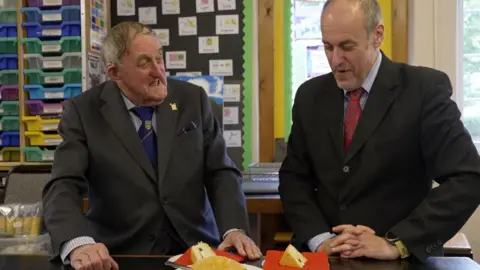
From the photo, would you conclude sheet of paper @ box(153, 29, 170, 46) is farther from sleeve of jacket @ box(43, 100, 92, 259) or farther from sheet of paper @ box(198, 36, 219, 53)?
sleeve of jacket @ box(43, 100, 92, 259)

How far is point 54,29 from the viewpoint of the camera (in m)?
3.47

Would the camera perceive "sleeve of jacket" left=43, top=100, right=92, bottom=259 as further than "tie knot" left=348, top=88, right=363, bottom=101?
No

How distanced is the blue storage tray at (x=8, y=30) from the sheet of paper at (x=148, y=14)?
2.67 feet

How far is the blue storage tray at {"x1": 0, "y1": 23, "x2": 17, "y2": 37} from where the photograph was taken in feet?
11.5

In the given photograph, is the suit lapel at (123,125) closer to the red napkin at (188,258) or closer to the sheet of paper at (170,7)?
the red napkin at (188,258)

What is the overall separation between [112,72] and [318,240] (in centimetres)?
83

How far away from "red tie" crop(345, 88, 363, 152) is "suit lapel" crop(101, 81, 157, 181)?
60 cm

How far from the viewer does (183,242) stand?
1704mm

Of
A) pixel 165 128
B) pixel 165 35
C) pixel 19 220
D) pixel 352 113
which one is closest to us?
pixel 352 113

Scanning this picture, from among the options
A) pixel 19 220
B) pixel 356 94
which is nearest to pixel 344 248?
pixel 356 94

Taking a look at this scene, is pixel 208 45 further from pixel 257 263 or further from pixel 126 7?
pixel 257 263

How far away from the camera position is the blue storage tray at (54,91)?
347 cm

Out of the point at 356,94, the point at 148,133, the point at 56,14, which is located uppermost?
the point at 56,14

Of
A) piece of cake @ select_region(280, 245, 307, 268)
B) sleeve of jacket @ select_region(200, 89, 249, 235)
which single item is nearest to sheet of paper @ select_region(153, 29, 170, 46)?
sleeve of jacket @ select_region(200, 89, 249, 235)
